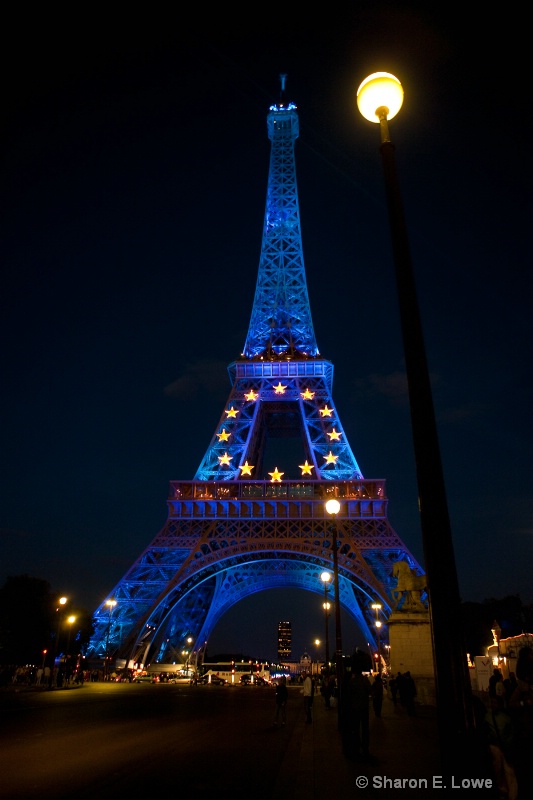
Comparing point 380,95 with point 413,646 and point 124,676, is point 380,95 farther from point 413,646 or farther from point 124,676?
point 124,676

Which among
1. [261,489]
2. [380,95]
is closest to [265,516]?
[261,489]

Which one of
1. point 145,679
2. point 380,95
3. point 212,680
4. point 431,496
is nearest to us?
point 431,496

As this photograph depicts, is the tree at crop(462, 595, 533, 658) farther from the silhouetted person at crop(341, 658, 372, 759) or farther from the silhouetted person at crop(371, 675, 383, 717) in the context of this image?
the silhouetted person at crop(341, 658, 372, 759)

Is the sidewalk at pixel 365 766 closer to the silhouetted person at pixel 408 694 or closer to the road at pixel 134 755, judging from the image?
the road at pixel 134 755

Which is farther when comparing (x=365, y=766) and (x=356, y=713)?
(x=356, y=713)

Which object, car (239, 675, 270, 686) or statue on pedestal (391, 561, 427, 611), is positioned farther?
car (239, 675, 270, 686)

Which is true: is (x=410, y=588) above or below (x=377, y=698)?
above

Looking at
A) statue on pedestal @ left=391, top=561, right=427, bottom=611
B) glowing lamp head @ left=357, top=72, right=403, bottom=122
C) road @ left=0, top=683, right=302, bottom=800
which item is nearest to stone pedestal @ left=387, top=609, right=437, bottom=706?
statue on pedestal @ left=391, top=561, right=427, bottom=611

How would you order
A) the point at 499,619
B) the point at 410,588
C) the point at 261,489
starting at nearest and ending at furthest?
the point at 410,588, the point at 261,489, the point at 499,619
